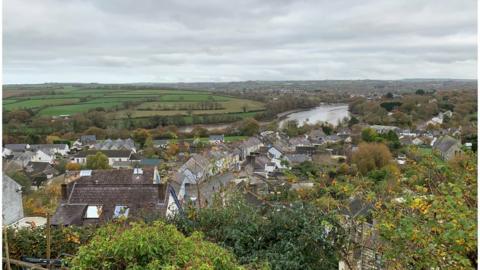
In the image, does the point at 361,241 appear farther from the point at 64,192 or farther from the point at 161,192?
the point at 64,192

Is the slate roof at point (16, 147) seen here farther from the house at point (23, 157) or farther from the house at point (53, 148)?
the house at point (23, 157)

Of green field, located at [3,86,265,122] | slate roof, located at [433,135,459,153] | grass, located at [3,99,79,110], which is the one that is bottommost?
green field, located at [3,86,265,122]

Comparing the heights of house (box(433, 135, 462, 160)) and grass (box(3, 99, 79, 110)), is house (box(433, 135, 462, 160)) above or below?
above

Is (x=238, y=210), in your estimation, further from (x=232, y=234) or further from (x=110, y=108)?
(x=110, y=108)

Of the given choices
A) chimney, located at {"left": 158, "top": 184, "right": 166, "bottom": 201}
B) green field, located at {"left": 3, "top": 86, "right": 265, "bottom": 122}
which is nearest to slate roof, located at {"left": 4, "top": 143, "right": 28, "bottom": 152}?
green field, located at {"left": 3, "top": 86, "right": 265, "bottom": 122}

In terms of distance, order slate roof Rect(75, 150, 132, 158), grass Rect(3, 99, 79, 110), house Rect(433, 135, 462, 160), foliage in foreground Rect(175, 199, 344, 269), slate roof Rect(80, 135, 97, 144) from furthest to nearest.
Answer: grass Rect(3, 99, 79, 110)
slate roof Rect(80, 135, 97, 144)
slate roof Rect(75, 150, 132, 158)
house Rect(433, 135, 462, 160)
foliage in foreground Rect(175, 199, 344, 269)

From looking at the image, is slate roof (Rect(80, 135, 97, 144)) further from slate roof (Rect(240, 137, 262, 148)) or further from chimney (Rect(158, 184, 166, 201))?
chimney (Rect(158, 184, 166, 201))
